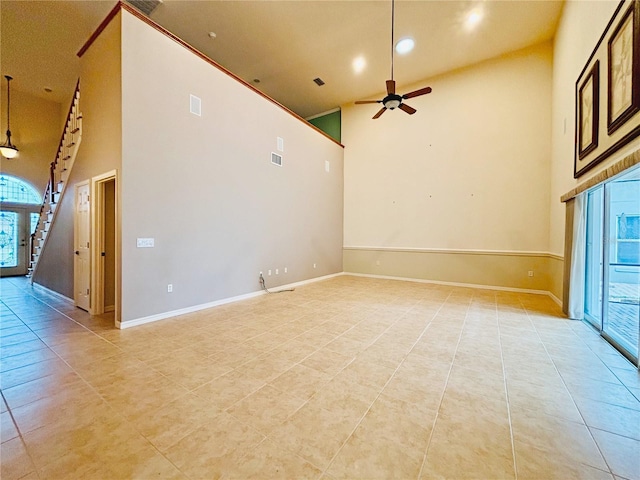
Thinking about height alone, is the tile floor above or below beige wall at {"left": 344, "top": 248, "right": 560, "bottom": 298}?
below

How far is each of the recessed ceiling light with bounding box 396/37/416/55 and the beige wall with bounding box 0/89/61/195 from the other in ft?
33.7

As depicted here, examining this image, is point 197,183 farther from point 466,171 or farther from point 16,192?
point 16,192

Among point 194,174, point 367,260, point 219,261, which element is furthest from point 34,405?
point 367,260

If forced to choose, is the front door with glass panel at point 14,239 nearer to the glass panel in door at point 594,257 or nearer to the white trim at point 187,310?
the white trim at point 187,310

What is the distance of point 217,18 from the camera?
4848 mm

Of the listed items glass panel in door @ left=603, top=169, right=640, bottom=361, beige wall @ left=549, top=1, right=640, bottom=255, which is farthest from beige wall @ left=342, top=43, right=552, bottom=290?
glass panel in door @ left=603, top=169, right=640, bottom=361

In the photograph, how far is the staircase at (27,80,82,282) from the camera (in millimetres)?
4617

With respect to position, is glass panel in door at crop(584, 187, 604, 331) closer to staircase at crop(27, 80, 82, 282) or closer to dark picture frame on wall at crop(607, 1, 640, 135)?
dark picture frame on wall at crop(607, 1, 640, 135)

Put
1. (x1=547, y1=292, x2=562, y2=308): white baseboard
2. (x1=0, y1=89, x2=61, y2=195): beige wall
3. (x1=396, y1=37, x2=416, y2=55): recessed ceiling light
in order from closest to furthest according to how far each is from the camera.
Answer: (x1=547, y1=292, x2=562, y2=308): white baseboard < (x1=396, y1=37, x2=416, y2=55): recessed ceiling light < (x1=0, y1=89, x2=61, y2=195): beige wall

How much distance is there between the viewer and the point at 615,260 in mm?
3316

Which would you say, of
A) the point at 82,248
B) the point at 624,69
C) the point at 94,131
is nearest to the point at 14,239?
the point at 82,248

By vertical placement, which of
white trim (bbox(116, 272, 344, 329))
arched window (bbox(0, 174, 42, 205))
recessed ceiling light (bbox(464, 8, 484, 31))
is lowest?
white trim (bbox(116, 272, 344, 329))

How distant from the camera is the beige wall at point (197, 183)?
3.46 metres

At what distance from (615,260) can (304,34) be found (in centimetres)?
638
